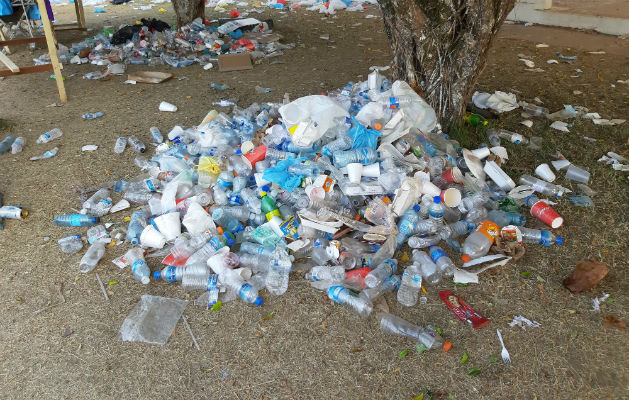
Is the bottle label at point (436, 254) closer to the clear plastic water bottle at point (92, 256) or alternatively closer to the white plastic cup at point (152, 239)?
the white plastic cup at point (152, 239)

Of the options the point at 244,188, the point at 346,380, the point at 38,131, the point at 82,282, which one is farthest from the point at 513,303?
the point at 38,131

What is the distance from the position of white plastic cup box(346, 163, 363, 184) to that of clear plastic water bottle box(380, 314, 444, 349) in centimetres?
98

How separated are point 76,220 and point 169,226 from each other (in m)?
0.71

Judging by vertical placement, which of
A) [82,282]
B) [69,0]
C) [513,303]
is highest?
[513,303]

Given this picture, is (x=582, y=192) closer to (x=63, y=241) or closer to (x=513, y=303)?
(x=513, y=303)

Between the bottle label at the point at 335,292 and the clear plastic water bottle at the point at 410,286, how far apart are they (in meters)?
0.32

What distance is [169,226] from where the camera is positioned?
9.52 feet

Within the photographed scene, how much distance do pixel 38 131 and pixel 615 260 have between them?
497 centimetres

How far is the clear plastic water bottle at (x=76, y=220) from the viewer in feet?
10.1

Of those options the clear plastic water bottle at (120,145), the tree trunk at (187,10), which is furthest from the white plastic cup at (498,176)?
the tree trunk at (187,10)

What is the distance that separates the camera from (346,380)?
206cm

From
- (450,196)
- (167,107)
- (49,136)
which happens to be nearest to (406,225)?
(450,196)

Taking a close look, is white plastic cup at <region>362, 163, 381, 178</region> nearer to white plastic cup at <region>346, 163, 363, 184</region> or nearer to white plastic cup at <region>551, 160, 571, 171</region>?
white plastic cup at <region>346, 163, 363, 184</region>

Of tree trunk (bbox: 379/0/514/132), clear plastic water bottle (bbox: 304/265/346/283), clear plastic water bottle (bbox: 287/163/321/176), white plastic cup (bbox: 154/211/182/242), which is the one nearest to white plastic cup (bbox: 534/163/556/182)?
tree trunk (bbox: 379/0/514/132)
